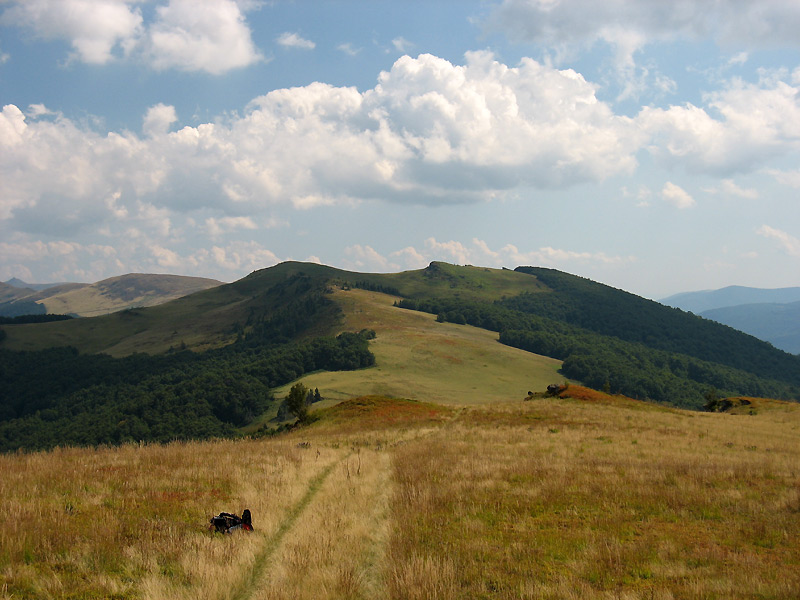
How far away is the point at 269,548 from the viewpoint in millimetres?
9383

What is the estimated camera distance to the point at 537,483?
14.9 metres

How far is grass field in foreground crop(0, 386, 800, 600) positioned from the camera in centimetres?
742

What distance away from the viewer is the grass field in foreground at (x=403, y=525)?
7418 mm

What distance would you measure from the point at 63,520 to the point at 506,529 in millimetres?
9406

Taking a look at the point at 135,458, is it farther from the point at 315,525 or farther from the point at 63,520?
the point at 315,525

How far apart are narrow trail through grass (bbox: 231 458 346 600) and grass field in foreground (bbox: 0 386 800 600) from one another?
50 mm

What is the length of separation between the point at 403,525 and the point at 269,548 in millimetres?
2987

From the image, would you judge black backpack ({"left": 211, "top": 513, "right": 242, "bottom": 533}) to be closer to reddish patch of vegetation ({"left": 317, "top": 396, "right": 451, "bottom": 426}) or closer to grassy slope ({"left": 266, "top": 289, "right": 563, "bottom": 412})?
reddish patch of vegetation ({"left": 317, "top": 396, "right": 451, "bottom": 426})

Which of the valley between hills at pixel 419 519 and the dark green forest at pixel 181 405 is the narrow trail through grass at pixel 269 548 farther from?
the dark green forest at pixel 181 405

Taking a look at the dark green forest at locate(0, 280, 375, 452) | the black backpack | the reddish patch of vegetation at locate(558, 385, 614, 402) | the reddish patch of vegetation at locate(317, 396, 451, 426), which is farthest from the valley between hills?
the dark green forest at locate(0, 280, 375, 452)

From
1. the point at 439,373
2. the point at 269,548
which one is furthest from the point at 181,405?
the point at 269,548

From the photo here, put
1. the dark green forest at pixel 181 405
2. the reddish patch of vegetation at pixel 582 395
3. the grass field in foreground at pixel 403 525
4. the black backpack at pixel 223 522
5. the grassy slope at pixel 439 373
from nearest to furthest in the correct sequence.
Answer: the grass field in foreground at pixel 403 525 < the black backpack at pixel 223 522 < the reddish patch of vegetation at pixel 582 395 < the grassy slope at pixel 439 373 < the dark green forest at pixel 181 405

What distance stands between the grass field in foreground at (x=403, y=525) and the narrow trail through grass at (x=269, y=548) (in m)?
0.05

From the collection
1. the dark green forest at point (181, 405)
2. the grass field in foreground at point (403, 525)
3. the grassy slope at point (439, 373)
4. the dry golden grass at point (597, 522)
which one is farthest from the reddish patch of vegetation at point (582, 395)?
the dark green forest at point (181, 405)
